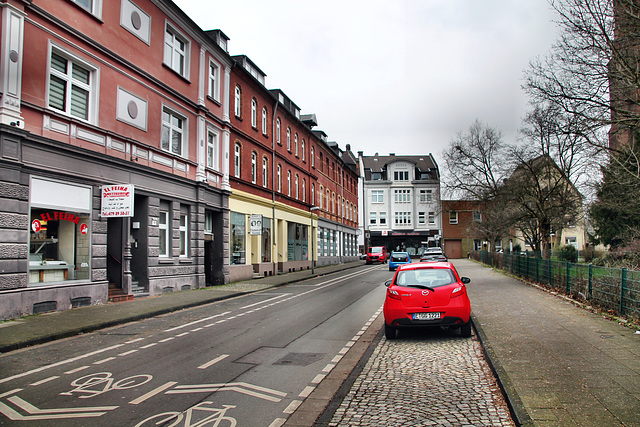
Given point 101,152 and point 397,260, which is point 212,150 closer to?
point 101,152

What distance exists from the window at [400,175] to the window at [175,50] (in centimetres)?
6246

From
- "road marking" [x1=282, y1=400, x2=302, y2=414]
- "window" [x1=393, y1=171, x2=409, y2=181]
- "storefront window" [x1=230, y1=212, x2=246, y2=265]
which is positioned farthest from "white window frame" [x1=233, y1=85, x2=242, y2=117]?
"window" [x1=393, y1=171, x2=409, y2=181]

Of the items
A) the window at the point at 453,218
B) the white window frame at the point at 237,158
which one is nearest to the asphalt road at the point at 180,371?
the white window frame at the point at 237,158

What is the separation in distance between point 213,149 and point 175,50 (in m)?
5.04

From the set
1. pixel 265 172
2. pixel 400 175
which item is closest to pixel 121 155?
pixel 265 172

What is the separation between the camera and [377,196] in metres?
81.3

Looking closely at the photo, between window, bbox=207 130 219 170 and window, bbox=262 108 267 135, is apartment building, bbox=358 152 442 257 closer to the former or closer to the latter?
window, bbox=262 108 267 135

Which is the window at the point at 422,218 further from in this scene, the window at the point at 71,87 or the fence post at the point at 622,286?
the fence post at the point at 622,286

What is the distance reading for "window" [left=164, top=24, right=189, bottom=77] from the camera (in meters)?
20.0

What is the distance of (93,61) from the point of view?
15.4 meters

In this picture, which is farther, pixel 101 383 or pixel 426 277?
pixel 426 277

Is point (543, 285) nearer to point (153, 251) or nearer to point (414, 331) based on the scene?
point (414, 331)

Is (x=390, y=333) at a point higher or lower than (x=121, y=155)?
lower

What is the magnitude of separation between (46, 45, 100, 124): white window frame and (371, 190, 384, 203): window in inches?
2657
